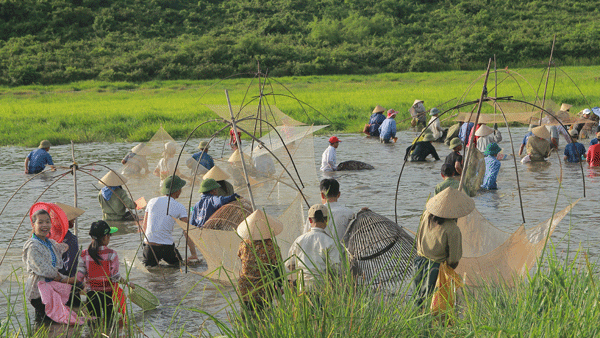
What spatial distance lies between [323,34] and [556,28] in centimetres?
1623

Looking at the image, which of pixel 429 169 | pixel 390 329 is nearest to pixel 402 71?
pixel 429 169

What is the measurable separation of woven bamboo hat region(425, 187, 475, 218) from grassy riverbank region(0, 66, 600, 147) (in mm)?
8402

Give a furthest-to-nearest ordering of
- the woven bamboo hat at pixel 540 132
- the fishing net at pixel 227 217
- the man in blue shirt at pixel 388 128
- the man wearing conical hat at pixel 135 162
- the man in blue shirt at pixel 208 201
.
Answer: the man in blue shirt at pixel 388 128 < the woven bamboo hat at pixel 540 132 < the man wearing conical hat at pixel 135 162 < the man in blue shirt at pixel 208 201 < the fishing net at pixel 227 217

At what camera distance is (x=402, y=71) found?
128 ft

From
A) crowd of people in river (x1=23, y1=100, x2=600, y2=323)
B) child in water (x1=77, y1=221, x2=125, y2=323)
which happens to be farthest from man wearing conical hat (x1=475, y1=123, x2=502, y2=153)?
child in water (x1=77, y1=221, x2=125, y2=323)

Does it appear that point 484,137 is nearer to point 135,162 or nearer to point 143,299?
point 135,162

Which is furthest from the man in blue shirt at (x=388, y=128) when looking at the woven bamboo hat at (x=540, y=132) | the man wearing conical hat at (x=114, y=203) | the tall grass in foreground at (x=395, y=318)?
the tall grass in foreground at (x=395, y=318)

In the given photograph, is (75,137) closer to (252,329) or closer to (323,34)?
(252,329)

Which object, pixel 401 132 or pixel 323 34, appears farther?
pixel 323 34

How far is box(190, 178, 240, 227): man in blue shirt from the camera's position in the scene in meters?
7.00

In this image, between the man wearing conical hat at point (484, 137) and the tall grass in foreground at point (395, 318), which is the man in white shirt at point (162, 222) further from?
the man wearing conical hat at point (484, 137)

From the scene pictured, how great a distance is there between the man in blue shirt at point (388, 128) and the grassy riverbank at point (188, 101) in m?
0.57

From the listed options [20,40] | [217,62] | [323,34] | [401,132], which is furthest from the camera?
[323,34]

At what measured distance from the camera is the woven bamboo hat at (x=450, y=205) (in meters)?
4.68
